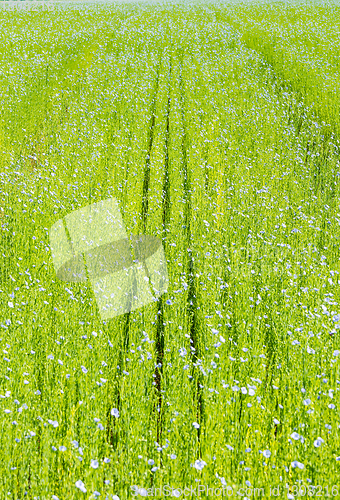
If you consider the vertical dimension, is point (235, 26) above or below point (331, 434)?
above

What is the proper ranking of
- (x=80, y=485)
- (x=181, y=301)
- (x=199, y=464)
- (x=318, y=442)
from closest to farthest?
(x=80, y=485) < (x=199, y=464) < (x=318, y=442) < (x=181, y=301)

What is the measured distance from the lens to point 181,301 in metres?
5.37

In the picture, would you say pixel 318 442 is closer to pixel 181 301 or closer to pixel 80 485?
pixel 80 485

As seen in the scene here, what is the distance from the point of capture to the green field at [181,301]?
11.1 ft

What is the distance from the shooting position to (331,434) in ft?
11.7

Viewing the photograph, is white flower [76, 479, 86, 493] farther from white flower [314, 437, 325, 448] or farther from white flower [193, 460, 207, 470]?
white flower [314, 437, 325, 448]

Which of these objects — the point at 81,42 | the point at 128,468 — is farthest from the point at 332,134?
the point at 81,42

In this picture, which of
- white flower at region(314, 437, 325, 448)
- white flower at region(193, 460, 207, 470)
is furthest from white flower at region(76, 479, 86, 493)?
white flower at region(314, 437, 325, 448)

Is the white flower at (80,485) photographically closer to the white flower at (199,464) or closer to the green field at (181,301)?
the green field at (181,301)

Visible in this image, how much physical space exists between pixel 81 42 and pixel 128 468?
2056cm

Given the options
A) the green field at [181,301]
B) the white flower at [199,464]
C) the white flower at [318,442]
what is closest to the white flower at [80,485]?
the green field at [181,301]

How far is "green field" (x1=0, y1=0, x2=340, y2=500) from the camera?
3385mm

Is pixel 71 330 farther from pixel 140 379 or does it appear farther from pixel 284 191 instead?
pixel 284 191

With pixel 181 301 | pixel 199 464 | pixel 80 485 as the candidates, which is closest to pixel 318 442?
pixel 199 464
